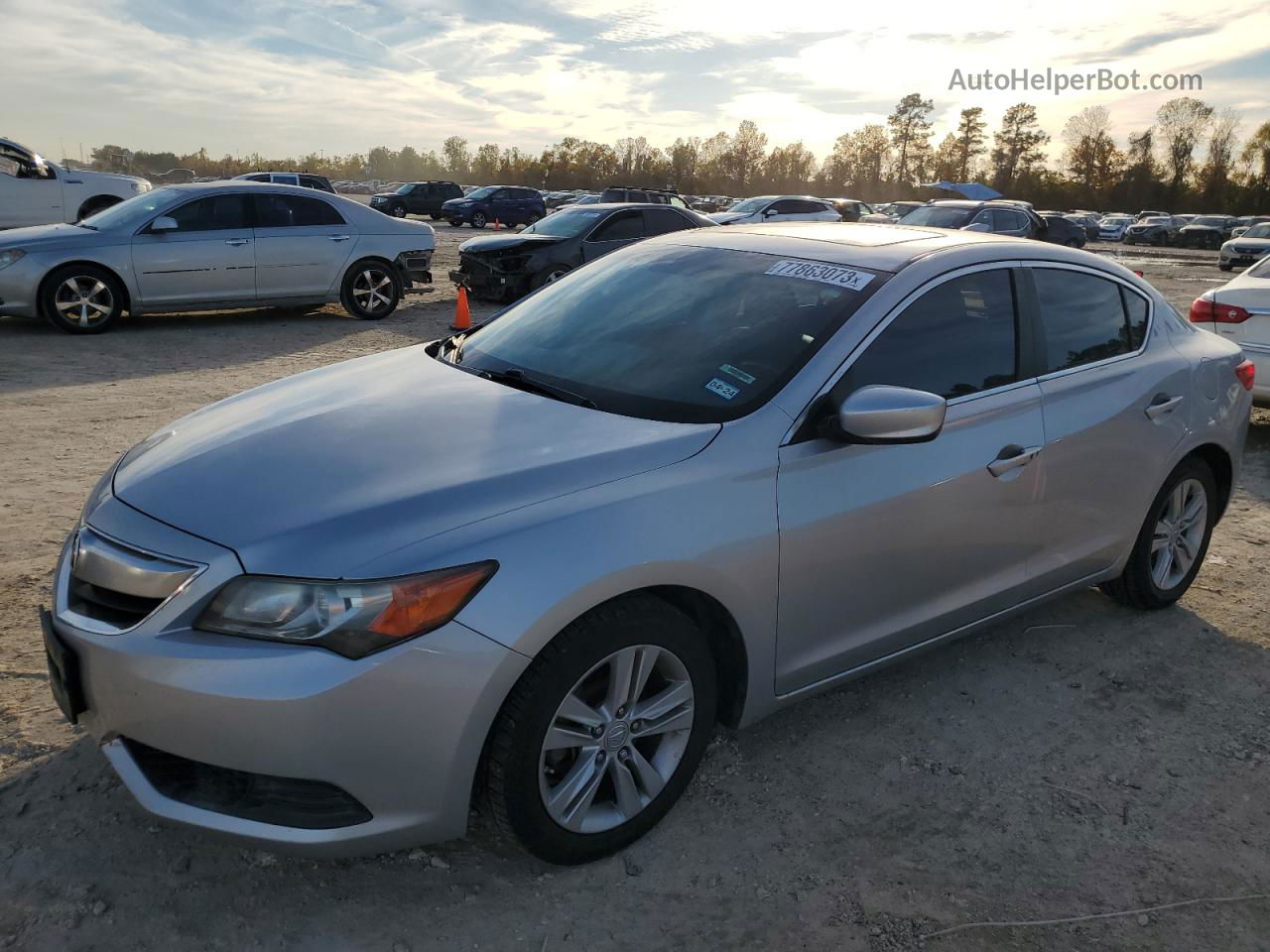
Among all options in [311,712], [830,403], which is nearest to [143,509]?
[311,712]

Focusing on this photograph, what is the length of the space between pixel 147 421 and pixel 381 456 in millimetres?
5061

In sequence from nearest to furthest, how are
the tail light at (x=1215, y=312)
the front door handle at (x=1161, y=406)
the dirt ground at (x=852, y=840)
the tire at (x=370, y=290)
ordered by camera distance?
the dirt ground at (x=852, y=840) < the front door handle at (x=1161, y=406) < the tail light at (x=1215, y=312) < the tire at (x=370, y=290)

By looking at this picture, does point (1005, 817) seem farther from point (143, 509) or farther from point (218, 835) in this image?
point (143, 509)

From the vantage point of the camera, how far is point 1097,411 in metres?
3.73

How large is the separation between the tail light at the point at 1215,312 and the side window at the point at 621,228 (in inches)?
311

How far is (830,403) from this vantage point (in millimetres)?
2959

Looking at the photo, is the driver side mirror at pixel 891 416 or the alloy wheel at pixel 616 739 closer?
the alloy wheel at pixel 616 739

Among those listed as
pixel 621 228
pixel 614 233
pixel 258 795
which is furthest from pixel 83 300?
pixel 258 795

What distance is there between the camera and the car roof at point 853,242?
3.44 m

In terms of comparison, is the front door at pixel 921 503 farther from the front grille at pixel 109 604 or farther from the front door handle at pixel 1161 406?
the front grille at pixel 109 604

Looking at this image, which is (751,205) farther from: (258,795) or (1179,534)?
(258,795)

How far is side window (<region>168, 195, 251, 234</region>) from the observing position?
1063 centimetres

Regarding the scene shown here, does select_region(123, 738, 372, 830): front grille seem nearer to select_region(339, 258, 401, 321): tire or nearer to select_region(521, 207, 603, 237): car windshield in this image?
select_region(339, 258, 401, 321): tire

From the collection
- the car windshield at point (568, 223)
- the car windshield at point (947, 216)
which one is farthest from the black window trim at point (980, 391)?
the car windshield at point (947, 216)
